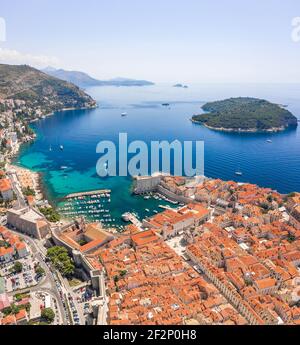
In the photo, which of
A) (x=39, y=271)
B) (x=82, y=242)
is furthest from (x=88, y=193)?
(x=39, y=271)

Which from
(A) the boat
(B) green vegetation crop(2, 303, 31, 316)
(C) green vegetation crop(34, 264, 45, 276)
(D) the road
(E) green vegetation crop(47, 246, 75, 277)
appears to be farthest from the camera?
(A) the boat

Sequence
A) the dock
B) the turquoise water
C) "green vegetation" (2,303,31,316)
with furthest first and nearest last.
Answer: the turquoise water → the dock → "green vegetation" (2,303,31,316)

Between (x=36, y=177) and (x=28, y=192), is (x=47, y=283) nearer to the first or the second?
(x=28, y=192)

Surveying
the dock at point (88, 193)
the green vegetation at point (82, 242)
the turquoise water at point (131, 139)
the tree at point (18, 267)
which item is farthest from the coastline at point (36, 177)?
the tree at point (18, 267)

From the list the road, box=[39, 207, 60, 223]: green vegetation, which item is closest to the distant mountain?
box=[39, 207, 60, 223]: green vegetation

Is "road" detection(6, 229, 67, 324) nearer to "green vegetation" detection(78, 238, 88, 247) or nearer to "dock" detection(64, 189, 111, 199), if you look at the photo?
"green vegetation" detection(78, 238, 88, 247)

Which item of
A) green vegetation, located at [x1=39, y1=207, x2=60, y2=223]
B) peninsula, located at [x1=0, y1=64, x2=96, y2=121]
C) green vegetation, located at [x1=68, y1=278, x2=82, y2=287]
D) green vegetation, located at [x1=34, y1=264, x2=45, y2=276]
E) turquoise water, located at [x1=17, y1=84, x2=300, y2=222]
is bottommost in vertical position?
green vegetation, located at [x1=68, y1=278, x2=82, y2=287]
